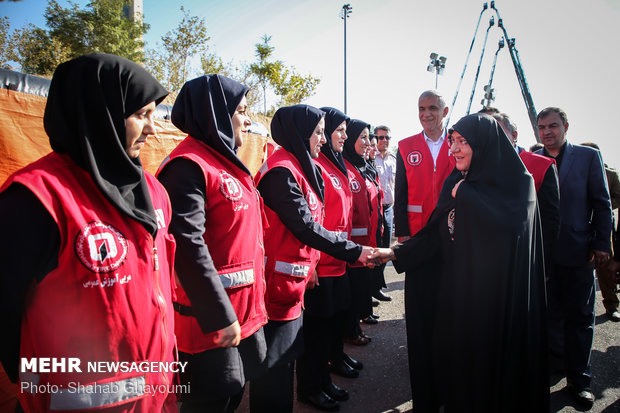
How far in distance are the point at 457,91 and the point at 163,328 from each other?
14.4m

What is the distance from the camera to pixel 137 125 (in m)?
1.37

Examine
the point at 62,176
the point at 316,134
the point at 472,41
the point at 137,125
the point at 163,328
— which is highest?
the point at 472,41

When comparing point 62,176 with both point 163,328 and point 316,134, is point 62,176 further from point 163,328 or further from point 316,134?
point 316,134

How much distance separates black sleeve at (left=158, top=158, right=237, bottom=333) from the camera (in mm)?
1627

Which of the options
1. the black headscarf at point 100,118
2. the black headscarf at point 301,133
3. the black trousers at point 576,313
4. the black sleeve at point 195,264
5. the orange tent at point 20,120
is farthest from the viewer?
the black trousers at point 576,313

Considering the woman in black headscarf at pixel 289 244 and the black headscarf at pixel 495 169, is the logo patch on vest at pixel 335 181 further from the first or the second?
the black headscarf at pixel 495 169

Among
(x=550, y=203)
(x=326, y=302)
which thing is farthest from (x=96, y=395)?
(x=550, y=203)

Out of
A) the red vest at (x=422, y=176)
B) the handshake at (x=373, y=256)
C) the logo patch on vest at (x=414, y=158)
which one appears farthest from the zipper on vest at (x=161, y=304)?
the logo patch on vest at (x=414, y=158)

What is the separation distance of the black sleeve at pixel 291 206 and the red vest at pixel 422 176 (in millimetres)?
1904

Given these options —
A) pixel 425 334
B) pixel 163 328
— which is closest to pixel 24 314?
pixel 163 328

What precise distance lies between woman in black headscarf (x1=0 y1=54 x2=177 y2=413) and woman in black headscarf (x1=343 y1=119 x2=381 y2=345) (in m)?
2.46

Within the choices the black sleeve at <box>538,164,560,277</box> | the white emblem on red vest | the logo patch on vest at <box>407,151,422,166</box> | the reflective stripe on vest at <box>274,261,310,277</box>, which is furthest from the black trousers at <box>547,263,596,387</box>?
the reflective stripe on vest at <box>274,261,310,277</box>

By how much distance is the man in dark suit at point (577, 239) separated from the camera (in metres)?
3.31

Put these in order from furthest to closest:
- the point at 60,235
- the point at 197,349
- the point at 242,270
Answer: the point at 242,270 < the point at 197,349 < the point at 60,235
